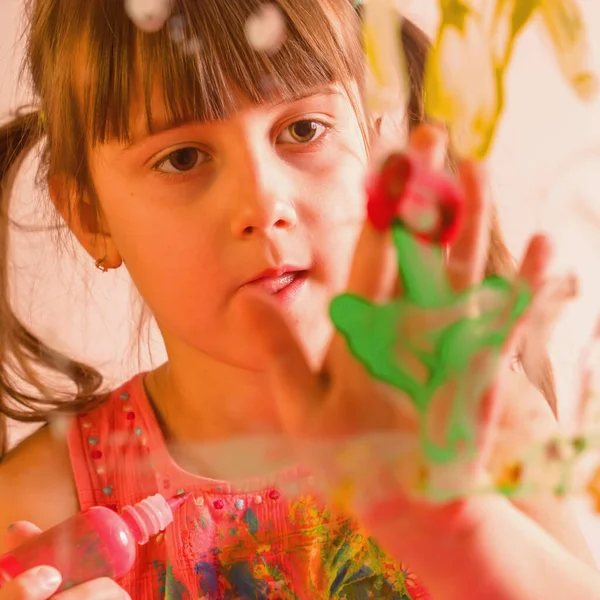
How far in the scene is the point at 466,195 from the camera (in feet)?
0.91

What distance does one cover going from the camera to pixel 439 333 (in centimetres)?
28

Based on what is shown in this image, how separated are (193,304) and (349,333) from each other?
0.08 meters

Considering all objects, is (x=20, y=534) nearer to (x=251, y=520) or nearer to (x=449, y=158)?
(x=251, y=520)

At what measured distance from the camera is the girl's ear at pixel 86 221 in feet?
1.30

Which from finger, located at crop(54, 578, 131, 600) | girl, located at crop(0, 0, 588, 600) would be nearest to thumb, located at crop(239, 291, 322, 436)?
girl, located at crop(0, 0, 588, 600)

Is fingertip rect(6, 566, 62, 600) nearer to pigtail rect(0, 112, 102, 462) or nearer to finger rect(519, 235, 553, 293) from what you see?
pigtail rect(0, 112, 102, 462)

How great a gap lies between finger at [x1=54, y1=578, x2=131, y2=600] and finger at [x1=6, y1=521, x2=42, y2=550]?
3cm

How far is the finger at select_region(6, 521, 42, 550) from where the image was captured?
36cm

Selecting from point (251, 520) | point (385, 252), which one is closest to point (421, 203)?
point (385, 252)

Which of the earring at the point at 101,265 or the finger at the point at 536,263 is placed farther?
the earring at the point at 101,265

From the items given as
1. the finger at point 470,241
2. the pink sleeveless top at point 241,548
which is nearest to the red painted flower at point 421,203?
the finger at point 470,241

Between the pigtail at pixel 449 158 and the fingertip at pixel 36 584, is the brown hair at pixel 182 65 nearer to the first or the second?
the pigtail at pixel 449 158

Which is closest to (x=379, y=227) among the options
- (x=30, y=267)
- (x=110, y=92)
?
(x=110, y=92)

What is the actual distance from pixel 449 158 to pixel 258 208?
0.07 metres
